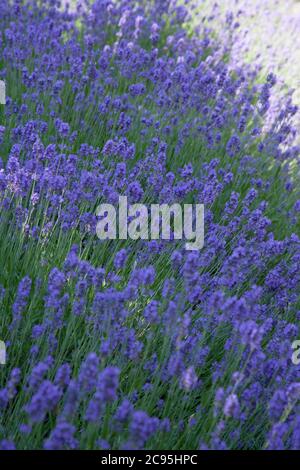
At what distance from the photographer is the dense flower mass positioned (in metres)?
2.06

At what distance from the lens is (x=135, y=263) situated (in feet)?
8.45

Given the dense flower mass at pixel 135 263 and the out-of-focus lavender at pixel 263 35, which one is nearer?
the dense flower mass at pixel 135 263

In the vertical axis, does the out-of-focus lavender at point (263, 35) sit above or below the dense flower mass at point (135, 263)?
above

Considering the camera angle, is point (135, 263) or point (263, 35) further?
point (263, 35)

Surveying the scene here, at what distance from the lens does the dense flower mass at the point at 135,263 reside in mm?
2061

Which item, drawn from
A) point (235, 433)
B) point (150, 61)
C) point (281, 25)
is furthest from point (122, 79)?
point (281, 25)

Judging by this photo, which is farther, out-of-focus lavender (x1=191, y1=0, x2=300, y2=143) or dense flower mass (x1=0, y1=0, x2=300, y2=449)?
out-of-focus lavender (x1=191, y1=0, x2=300, y2=143)

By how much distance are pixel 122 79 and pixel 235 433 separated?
343 centimetres

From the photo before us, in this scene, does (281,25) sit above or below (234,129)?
above

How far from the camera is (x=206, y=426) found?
217 cm

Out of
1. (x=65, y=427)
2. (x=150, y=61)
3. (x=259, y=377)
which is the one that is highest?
(x=150, y=61)

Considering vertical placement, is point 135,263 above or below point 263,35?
below

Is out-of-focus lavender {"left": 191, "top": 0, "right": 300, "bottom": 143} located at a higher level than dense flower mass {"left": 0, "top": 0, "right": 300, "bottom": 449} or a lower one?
higher
